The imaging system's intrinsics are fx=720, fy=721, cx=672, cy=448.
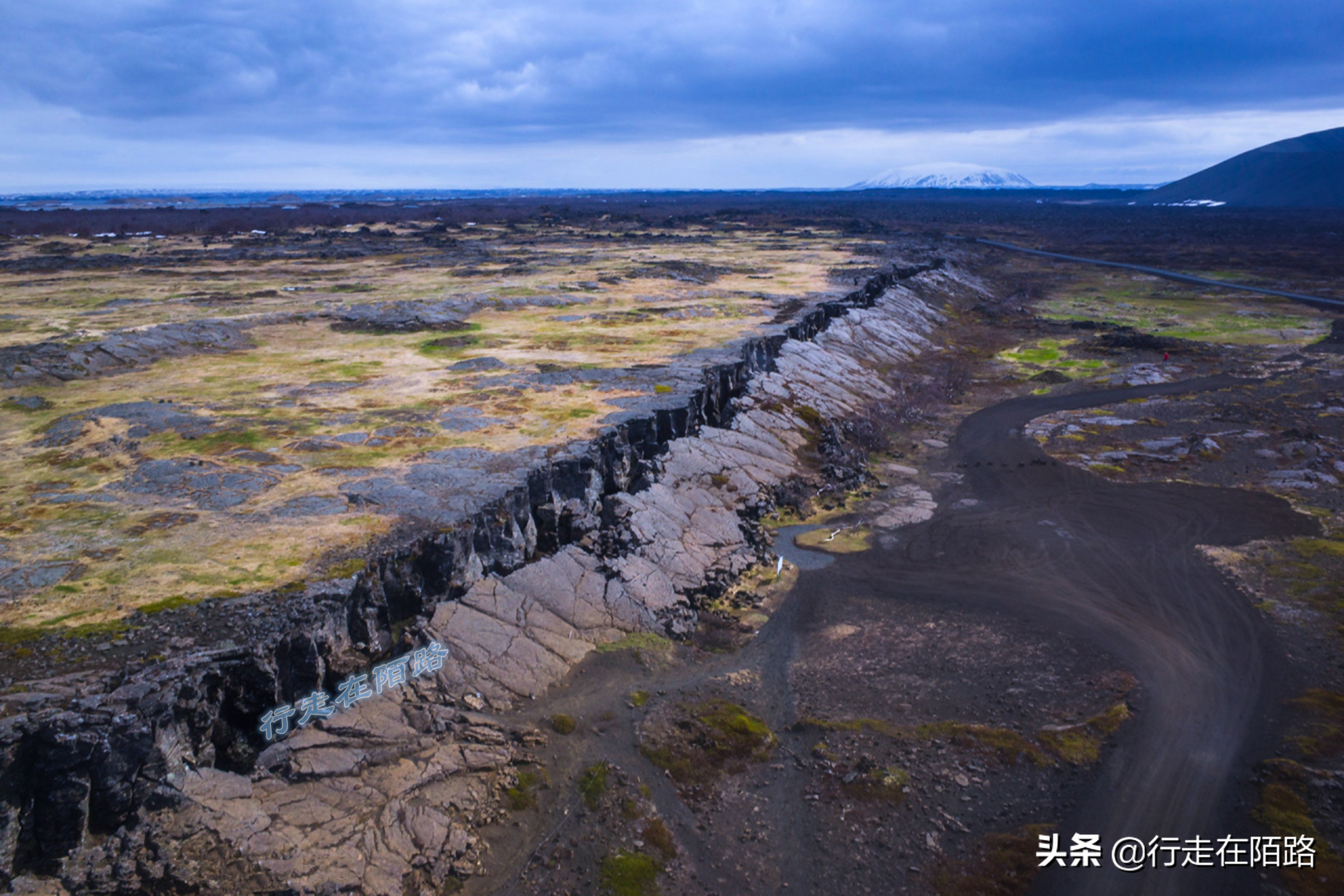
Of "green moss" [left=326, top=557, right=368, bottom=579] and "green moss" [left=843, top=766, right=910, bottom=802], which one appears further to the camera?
"green moss" [left=326, top=557, right=368, bottom=579]

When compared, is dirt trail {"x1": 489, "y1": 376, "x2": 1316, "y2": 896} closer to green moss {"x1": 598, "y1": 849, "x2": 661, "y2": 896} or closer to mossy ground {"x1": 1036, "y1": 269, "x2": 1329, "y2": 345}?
green moss {"x1": 598, "y1": 849, "x2": 661, "y2": 896}

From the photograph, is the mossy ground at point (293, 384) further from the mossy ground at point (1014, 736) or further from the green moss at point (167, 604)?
the mossy ground at point (1014, 736)

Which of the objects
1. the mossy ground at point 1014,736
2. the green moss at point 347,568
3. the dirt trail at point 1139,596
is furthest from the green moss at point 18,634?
the dirt trail at point 1139,596

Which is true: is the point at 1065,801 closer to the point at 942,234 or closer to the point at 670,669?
the point at 670,669

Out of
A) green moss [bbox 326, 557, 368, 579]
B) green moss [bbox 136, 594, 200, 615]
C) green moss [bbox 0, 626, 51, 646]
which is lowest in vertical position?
green moss [bbox 0, 626, 51, 646]

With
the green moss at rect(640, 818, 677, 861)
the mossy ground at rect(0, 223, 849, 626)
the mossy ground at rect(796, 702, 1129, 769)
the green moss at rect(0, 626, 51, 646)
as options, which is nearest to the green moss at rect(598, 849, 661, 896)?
the green moss at rect(640, 818, 677, 861)

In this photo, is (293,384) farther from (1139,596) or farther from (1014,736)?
(1139,596)
